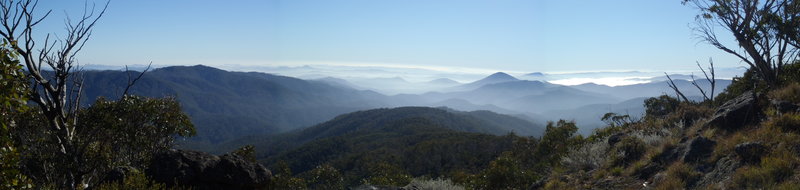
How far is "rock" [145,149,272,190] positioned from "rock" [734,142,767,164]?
40.3 feet

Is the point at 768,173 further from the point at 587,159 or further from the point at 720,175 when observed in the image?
the point at 587,159

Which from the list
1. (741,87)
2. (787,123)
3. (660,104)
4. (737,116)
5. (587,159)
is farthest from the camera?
(660,104)

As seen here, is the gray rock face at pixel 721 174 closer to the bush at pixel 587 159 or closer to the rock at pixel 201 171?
the bush at pixel 587 159

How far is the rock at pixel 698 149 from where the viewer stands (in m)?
10.1

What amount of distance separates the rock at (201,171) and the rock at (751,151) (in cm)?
1227

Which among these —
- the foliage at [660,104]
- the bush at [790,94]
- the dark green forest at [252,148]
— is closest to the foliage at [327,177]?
the dark green forest at [252,148]

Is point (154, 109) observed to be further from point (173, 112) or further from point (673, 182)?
point (673, 182)

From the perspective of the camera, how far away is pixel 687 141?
1140cm

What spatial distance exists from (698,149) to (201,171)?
13056mm

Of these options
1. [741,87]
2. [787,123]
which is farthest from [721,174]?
[741,87]

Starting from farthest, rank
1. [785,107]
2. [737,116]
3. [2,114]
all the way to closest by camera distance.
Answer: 1. [737,116]
2. [785,107]
3. [2,114]

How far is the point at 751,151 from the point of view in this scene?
8.83 meters

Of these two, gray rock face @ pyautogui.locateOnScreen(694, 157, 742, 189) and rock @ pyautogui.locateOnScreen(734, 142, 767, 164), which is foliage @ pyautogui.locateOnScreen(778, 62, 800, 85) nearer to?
rock @ pyautogui.locateOnScreen(734, 142, 767, 164)

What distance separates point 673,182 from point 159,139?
55.3 feet
